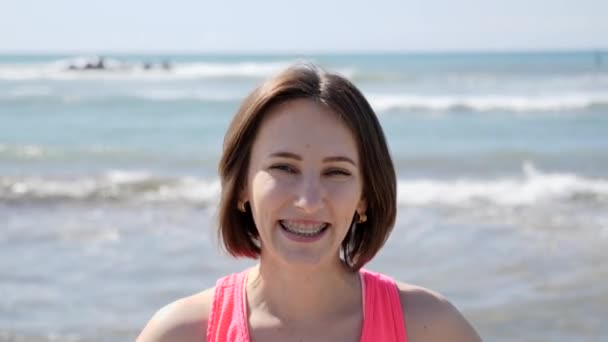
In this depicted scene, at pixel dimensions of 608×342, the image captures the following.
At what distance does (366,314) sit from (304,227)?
0.23 metres

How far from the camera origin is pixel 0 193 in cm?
1076

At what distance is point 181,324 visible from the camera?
1833 mm

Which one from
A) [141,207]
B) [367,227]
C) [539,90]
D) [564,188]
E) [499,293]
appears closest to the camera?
[367,227]

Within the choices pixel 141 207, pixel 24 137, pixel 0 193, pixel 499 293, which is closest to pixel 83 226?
pixel 141 207

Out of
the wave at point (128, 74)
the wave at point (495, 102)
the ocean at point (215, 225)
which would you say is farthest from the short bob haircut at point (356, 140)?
the wave at point (128, 74)

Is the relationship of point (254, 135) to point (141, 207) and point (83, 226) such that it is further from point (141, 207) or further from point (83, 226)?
point (141, 207)

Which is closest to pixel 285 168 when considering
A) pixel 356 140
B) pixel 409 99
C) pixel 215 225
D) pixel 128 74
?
pixel 356 140

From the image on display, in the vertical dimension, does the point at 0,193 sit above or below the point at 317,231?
above

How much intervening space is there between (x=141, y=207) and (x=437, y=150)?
6480 millimetres

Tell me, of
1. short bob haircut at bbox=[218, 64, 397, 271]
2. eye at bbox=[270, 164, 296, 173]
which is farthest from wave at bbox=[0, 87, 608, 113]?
eye at bbox=[270, 164, 296, 173]

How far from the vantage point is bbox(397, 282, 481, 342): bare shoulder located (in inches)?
72.2

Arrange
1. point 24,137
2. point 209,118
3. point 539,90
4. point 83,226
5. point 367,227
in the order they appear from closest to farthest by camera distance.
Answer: point 367,227, point 83,226, point 24,137, point 209,118, point 539,90

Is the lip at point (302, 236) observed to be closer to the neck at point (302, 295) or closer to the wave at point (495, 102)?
the neck at point (302, 295)

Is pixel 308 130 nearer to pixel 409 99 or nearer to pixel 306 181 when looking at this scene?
pixel 306 181
